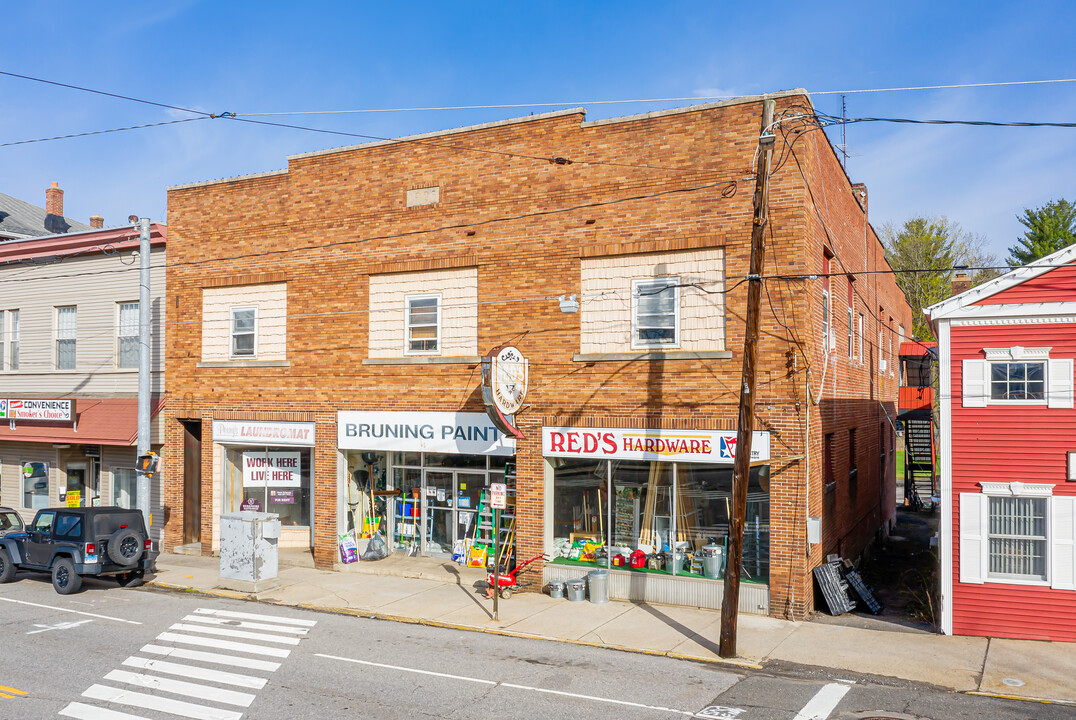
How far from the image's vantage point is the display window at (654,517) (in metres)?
15.9

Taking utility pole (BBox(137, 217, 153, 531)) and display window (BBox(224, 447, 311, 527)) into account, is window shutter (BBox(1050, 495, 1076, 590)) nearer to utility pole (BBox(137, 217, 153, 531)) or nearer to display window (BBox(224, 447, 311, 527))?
display window (BBox(224, 447, 311, 527))

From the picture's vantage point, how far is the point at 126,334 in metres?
23.8

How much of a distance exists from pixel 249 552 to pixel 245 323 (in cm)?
644

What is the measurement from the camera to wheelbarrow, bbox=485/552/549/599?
1680cm

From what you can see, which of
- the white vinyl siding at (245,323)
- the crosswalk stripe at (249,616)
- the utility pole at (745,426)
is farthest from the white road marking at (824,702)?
the white vinyl siding at (245,323)

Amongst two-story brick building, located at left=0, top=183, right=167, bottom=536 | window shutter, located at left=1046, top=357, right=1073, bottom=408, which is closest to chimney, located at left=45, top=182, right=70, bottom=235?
two-story brick building, located at left=0, top=183, right=167, bottom=536

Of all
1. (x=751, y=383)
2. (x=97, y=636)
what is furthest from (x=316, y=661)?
(x=751, y=383)

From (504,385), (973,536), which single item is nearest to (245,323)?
(504,385)

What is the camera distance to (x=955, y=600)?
14.0 metres

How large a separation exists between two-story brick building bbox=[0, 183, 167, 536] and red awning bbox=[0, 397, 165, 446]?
36 millimetres

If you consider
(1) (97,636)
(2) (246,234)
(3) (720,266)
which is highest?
(2) (246,234)

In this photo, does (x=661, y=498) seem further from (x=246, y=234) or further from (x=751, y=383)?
(x=246, y=234)

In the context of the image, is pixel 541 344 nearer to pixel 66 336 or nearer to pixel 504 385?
pixel 504 385

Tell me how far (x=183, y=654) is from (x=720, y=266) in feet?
37.0
